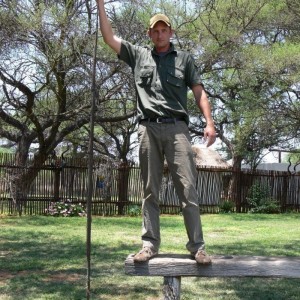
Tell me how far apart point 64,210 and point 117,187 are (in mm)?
2398

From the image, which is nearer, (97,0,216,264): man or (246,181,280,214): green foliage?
(97,0,216,264): man

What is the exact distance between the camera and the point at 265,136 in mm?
19938

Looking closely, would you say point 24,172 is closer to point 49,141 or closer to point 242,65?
point 49,141

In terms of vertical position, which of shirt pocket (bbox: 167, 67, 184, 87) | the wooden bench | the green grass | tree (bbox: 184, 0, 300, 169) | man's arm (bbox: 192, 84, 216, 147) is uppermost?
tree (bbox: 184, 0, 300, 169)

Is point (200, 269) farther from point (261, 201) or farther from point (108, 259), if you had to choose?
point (261, 201)

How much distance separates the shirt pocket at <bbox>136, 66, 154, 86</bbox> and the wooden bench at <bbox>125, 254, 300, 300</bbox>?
4.61 feet

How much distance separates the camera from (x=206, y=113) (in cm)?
410

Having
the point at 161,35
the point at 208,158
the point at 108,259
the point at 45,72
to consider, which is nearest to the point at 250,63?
the point at 45,72

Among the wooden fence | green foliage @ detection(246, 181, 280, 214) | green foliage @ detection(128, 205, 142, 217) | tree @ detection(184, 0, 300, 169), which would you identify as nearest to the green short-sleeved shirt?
tree @ detection(184, 0, 300, 169)

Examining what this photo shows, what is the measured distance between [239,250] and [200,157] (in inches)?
703

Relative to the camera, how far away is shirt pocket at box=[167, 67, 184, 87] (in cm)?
409

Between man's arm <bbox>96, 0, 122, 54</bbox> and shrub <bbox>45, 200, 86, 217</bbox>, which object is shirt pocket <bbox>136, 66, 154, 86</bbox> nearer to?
man's arm <bbox>96, 0, 122, 54</bbox>

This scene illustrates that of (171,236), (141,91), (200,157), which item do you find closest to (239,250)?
(171,236)

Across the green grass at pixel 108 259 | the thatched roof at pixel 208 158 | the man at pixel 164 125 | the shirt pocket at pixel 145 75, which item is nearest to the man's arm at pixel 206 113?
the man at pixel 164 125
